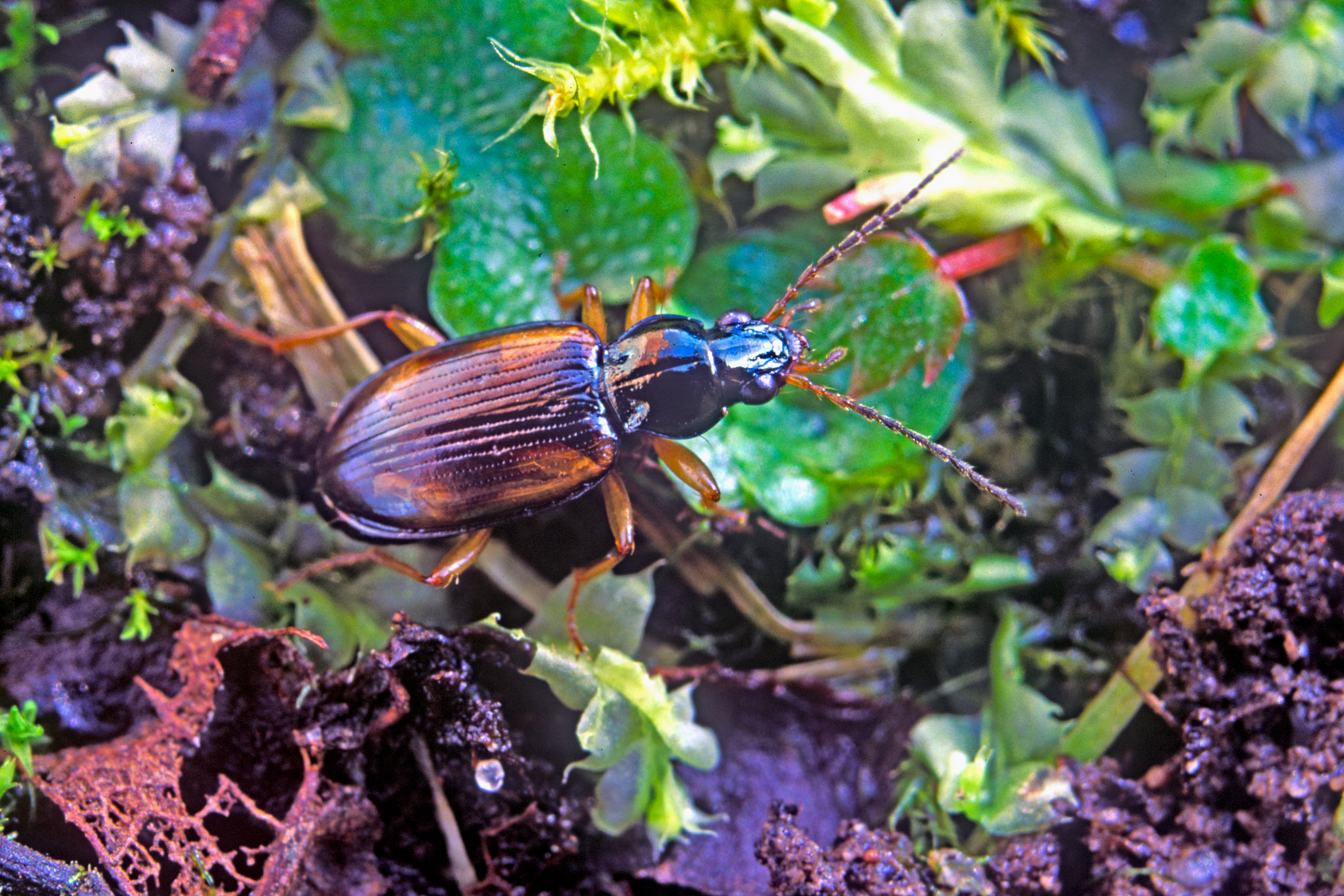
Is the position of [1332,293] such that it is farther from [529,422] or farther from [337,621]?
[337,621]

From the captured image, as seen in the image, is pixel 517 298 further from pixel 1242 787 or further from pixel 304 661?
pixel 1242 787

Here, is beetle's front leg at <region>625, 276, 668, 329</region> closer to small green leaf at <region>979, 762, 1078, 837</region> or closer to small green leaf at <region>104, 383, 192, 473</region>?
small green leaf at <region>104, 383, 192, 473</region>

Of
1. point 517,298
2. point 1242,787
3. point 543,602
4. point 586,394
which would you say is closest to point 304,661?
point 543,602

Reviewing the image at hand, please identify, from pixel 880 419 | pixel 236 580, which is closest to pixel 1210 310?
pixel 880 419

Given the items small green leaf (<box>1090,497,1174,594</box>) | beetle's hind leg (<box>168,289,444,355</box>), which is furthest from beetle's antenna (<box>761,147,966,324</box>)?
small green leaf (<box>1090,497,1174,594</box>)

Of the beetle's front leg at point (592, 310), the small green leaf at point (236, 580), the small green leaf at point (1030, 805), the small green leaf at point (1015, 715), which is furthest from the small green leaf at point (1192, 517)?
the small green leaf at point (236, 580)
